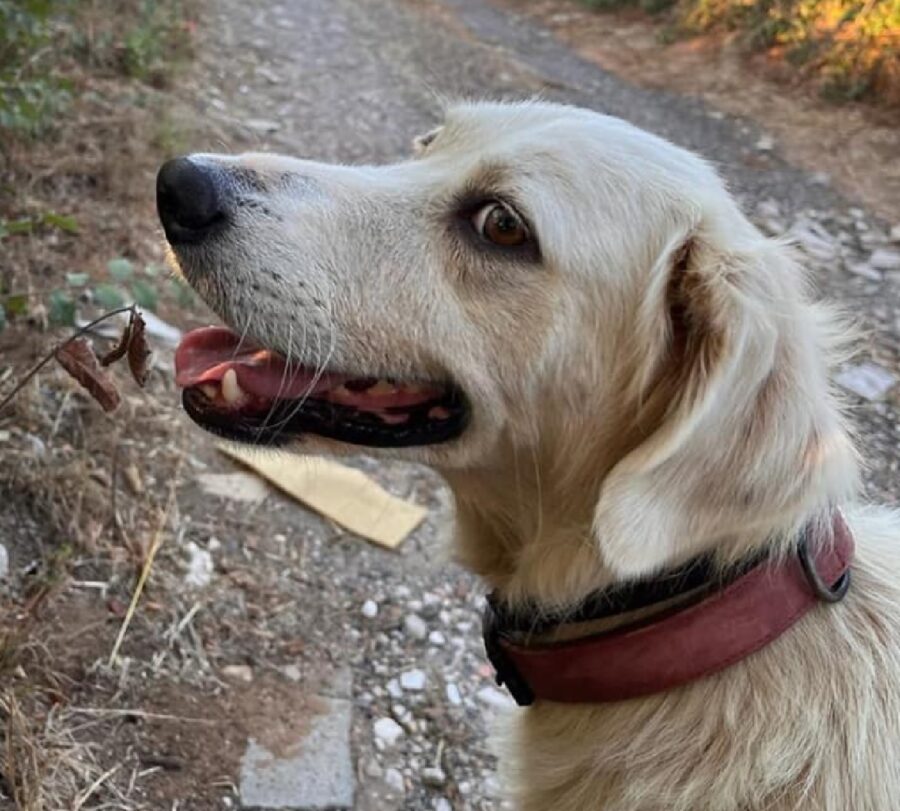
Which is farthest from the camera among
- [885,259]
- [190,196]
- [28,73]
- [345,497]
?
[885,259]

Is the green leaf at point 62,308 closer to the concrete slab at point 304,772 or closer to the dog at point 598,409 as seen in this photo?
the dog at point 598,409

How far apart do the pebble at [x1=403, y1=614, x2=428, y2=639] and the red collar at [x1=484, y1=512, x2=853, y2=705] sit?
138 centimetres

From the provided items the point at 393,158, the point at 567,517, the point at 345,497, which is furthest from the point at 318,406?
the point at 393,158

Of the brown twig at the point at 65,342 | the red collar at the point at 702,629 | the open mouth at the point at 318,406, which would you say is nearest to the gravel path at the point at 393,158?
the open mouth at the point at 318,406

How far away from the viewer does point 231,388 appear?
220 centimetres

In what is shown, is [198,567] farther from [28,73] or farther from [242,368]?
[28,73]

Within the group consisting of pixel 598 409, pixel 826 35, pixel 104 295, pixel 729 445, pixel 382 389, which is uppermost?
pixel 729 445

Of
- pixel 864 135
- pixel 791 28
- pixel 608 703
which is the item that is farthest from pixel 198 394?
pixel 791 28

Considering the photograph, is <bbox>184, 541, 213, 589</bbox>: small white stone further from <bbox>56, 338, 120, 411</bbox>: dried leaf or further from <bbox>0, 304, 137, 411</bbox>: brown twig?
<bbox>56, 338, 120, 411</bbox>: dried leaf

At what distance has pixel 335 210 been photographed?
211 cm

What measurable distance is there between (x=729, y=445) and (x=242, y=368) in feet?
3.25

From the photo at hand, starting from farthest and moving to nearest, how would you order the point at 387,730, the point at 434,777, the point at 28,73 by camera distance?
the point at 28,73
the point at 387,730
the point at 434,777

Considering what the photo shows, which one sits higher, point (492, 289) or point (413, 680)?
point (492, 289)

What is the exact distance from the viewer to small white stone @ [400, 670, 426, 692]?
3203 millimetres
